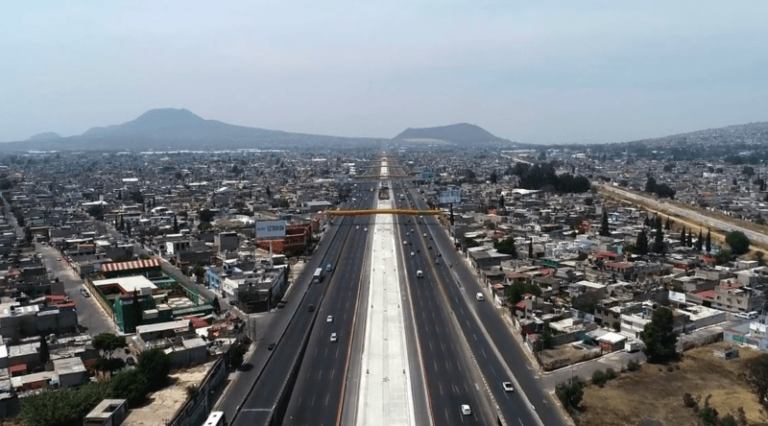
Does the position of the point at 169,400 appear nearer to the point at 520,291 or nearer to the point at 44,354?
the point at 44,354

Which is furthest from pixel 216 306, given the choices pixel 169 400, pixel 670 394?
pixel 670 394

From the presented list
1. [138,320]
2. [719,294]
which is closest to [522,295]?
[719,294]

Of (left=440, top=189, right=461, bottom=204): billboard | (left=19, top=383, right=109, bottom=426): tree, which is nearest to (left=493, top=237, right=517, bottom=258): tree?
(left=440, top=189, right=461, bottom=204): billboard

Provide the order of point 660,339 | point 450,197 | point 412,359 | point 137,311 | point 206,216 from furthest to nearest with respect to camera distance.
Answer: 1. point 450,197
2. point 206,216
3. point 137,311
4. point 412,359
5. point 660,339

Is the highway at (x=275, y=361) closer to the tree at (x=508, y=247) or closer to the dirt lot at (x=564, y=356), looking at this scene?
the dirt lot at (x=564, y=356)

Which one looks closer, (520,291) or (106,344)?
(106,344)

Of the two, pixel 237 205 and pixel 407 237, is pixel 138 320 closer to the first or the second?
pixel 407 237
